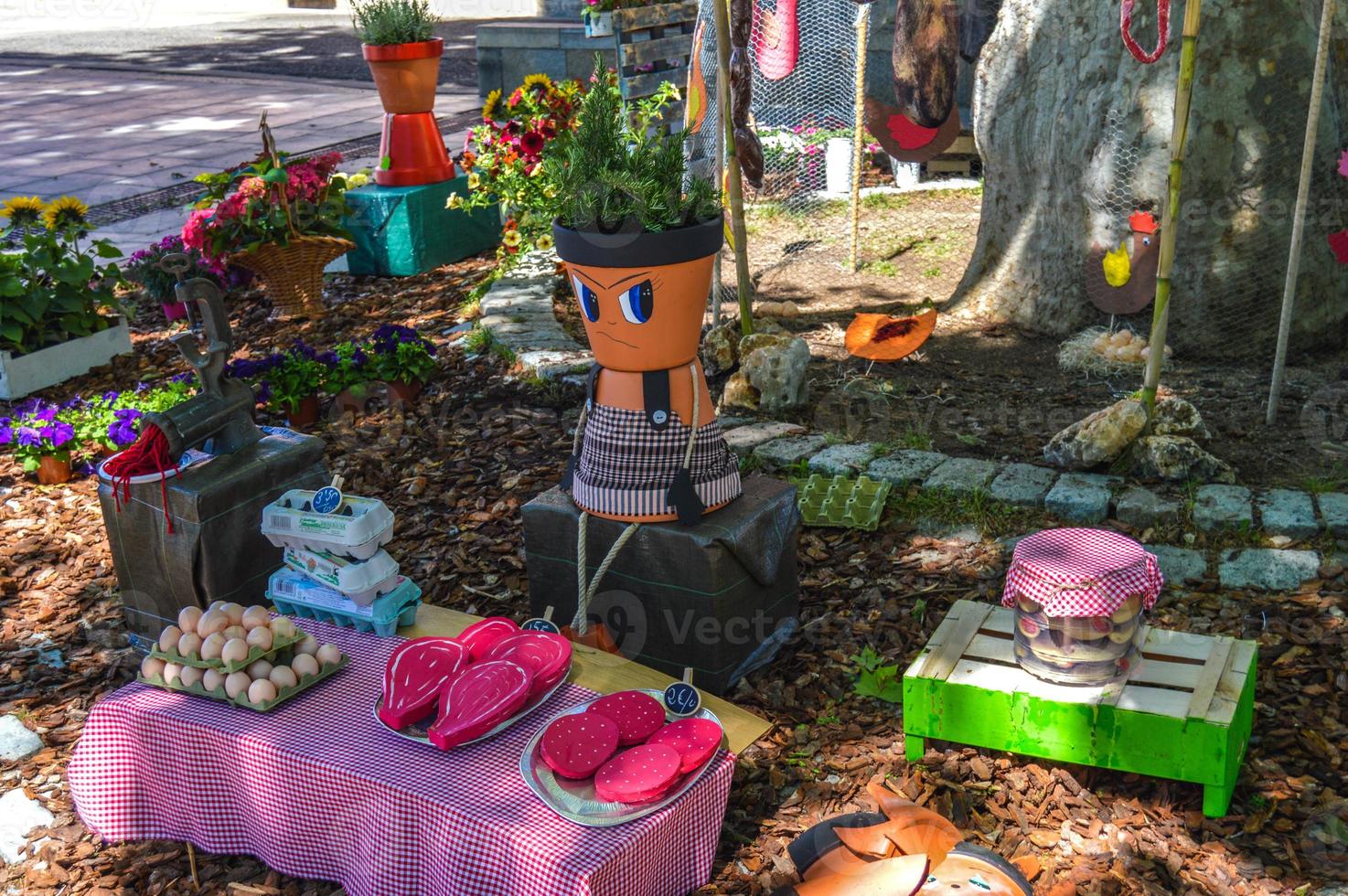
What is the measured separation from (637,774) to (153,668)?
126 centimetres

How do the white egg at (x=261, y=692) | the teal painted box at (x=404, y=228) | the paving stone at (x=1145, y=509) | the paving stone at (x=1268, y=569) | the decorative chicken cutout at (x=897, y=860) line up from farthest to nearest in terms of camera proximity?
the teal painted box at (x=404, y=228) → the paving stone at (x=1145, y=509) → the paving stone at (x=1268, y=569) → the white egg at (x=261, y=692) → the decorative chicken cutout at (x=897, y=860)

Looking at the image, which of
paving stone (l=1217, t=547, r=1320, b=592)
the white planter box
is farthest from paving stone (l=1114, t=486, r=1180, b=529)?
the white planter box

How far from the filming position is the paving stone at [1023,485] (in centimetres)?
416

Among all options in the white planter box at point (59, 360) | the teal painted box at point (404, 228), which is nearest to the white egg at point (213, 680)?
the white planter box at point (59, 360)

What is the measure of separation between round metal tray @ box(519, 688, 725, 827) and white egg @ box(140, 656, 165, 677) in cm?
97

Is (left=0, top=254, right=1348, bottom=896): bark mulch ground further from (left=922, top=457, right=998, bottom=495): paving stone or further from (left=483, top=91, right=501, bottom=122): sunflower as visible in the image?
(left=483, top=91, right=501, bottom=122): sunflower

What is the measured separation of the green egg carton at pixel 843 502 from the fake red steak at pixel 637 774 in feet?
5.30

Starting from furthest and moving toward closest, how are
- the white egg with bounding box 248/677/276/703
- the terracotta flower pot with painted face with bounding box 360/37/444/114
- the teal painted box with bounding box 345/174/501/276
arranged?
the teal painted box with bounding box 345/174/501/276 < the terracotta flower pot with painted face with bounding box 360/37/444/114 < the white egg with bounding box 248/677/276/703

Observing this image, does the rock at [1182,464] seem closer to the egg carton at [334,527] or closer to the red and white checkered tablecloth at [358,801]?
the red and white checkered tablecloth at [358,801]

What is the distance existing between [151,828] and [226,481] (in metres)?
0.95

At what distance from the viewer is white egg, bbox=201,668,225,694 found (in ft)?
9.75

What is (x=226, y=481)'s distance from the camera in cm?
357

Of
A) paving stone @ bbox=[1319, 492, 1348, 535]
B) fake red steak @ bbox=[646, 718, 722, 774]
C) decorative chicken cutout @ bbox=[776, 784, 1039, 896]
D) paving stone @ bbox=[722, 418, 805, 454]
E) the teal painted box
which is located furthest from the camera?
the teal painted box

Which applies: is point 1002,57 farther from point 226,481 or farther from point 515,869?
point 515,869
